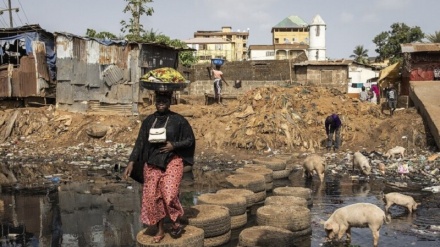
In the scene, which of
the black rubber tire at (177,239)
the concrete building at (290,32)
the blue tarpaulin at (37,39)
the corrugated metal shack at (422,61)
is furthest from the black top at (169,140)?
the concrete building at (290,32)

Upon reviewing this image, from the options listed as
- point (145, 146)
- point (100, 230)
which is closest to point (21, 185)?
point (100, 230)

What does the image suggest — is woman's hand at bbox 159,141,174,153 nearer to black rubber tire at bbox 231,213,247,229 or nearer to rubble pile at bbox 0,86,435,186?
black rubber tire at bbox 231,213,247,229

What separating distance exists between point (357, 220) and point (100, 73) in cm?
1650

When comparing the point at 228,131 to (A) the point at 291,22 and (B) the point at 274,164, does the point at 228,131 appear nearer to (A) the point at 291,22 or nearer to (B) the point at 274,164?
(B) the point at 274,164

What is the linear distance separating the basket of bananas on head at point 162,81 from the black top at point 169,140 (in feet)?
1.15

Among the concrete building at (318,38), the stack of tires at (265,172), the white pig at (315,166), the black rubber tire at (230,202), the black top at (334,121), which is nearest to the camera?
the black rubber tire at (230,202)

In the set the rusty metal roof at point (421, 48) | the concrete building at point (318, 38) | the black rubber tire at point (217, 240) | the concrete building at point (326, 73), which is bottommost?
the black rubber tire at point (217, 240)

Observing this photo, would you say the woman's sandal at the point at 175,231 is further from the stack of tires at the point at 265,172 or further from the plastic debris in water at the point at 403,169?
the plastic debris in water at the point at 403,169

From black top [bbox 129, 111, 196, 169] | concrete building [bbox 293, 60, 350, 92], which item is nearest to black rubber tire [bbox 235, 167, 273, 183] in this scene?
black top [bbox 129, 111, 196, 169]

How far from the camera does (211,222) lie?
5.96 metres

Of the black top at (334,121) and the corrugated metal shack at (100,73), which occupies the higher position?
the corrugated metal shack at (100,73)

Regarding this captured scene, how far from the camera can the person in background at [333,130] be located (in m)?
15.3

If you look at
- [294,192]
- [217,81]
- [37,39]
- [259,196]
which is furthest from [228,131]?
[37,39]

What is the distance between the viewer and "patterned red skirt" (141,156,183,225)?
4918 mm
